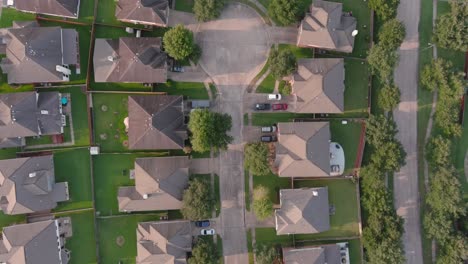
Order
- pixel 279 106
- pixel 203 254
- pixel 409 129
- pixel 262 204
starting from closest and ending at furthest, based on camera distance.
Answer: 1. pixel 203 254
2. pixel 262 204
3. pixel 279 106
4. pixel 409 129

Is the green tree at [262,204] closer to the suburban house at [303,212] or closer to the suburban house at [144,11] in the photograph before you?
the suburban house at [303,212]

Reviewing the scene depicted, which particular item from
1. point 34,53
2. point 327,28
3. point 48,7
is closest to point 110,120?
point 34,53

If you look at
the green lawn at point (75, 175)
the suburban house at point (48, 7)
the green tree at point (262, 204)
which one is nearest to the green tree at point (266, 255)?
the green tree at point (262, 204)

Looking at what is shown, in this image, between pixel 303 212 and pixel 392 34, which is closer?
pixel 303 212

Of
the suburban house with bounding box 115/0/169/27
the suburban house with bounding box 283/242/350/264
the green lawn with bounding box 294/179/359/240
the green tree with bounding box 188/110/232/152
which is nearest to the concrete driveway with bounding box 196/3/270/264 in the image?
the green tree with bounding box 188/110/232/152

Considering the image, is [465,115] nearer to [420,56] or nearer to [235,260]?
[420,56]

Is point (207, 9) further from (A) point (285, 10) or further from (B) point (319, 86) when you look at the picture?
(B) point (319, 86)

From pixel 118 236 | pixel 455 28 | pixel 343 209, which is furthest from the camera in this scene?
pixel 343 209
